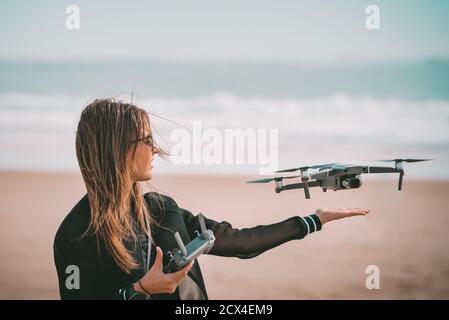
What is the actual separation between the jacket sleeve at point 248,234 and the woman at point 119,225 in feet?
0.03

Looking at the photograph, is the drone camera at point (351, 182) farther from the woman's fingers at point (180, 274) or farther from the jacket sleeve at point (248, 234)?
the woman's fingers at point (180, 274)

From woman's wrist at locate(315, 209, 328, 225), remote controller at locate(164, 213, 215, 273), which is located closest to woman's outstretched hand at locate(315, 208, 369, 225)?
woman's wrist at locate(315, 209, 328, 225)

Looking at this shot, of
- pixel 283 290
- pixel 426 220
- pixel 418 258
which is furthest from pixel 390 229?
pixel 283 290

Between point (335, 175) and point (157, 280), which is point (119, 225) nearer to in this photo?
point (157, 280)

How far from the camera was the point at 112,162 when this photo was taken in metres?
1.97

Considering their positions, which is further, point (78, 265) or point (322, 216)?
point (322, 216)

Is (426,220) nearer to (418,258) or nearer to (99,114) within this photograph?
(418,258)

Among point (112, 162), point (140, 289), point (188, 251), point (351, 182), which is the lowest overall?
point (140, 289)

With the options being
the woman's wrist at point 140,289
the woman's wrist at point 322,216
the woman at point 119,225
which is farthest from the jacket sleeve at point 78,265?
the woman's wrist at point 322,216

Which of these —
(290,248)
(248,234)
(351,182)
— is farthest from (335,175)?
(290,248)

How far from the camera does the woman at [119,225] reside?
6.04ft

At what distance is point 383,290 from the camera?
6992 mm

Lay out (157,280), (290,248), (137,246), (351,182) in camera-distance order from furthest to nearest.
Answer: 1. (290,248)
2. (351,182)
3. (137,246)
4. (157,280)

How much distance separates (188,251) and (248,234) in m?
0.38
